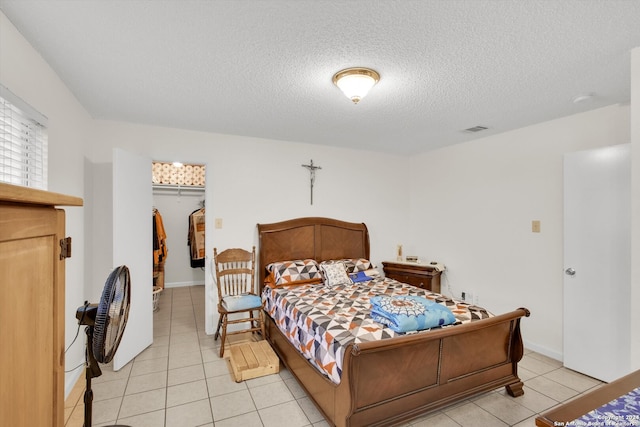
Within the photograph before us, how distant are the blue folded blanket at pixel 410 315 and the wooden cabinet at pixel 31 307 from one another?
1.92m

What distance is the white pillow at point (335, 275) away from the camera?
12.1 ft

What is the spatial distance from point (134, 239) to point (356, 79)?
8.88ft

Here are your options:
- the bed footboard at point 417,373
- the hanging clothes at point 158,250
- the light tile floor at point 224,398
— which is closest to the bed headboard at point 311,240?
the light tile floor at point 224,398

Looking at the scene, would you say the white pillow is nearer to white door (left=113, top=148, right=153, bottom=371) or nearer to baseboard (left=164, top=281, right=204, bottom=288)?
white door (left=113, top=148, right=153, bottom=371)

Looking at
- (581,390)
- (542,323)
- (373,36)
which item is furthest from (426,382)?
(373,36)

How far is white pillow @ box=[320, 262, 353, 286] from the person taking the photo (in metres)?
3.69

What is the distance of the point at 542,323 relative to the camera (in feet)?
10.9

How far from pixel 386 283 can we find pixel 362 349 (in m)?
2.08

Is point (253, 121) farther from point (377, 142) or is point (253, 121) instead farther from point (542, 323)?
point (542, 323)

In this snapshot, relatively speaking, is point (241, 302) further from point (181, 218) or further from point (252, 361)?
point (181, 218)

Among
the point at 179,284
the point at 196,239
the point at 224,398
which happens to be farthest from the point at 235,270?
the point at 179,284

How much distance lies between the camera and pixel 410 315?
7.50 feet

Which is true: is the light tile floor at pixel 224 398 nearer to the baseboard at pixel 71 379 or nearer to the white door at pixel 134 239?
the baseboard at pixel 71 379

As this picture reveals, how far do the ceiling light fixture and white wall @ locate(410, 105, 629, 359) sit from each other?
2.31 m
